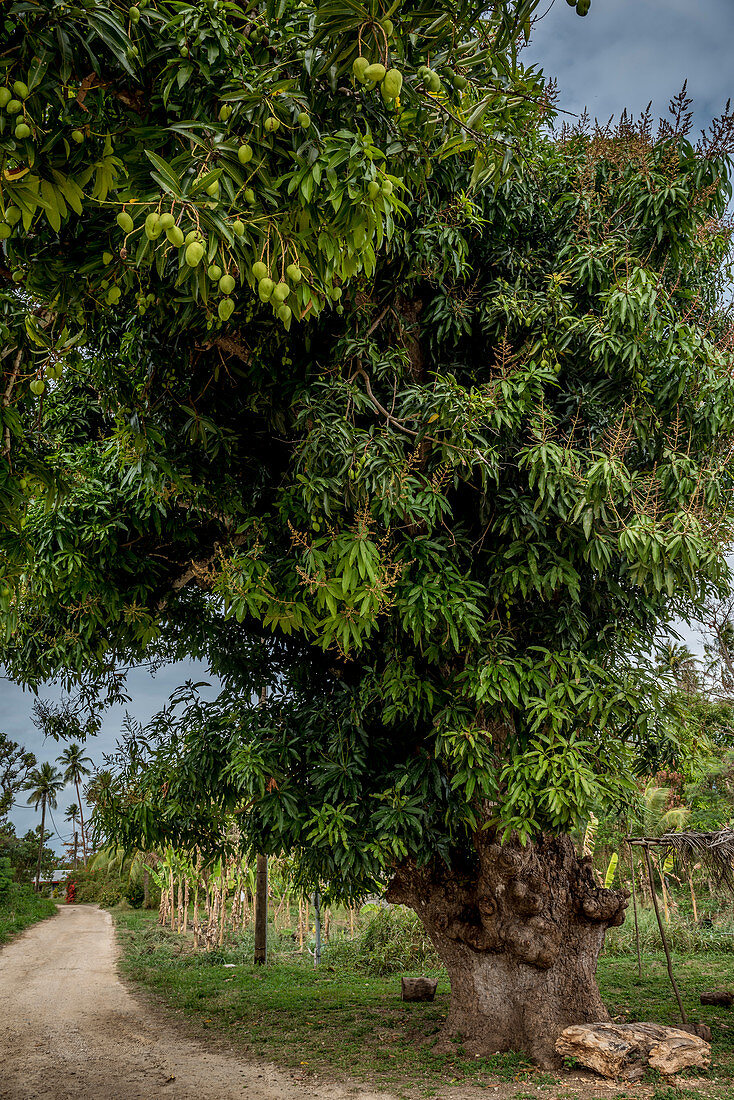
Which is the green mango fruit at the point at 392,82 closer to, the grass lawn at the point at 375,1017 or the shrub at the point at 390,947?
the grass lawn at the point at 375,1017

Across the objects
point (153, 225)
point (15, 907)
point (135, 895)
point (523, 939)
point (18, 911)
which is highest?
point (153, 225)

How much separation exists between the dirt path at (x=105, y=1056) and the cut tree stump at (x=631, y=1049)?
4.76 ft

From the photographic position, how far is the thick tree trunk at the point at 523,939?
5.62 m

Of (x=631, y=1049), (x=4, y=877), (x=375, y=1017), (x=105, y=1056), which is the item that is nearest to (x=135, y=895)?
(x=4, y=877)

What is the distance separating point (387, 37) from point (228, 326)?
2.68 meters

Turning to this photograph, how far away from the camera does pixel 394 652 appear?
16.8ft

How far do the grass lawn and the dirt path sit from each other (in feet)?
1.34

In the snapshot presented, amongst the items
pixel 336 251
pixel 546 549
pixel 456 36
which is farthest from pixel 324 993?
pixel 456 36

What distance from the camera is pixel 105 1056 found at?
6277 millimetres

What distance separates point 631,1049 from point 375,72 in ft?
19.8

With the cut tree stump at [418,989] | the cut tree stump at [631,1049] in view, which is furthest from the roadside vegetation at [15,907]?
the cut tree stump at [631,1049]

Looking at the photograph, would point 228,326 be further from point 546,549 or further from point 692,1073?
point 692,1073

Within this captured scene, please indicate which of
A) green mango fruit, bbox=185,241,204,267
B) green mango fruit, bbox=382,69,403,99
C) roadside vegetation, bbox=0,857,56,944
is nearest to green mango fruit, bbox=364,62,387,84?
green mango fruit, bbox=382,69,403,99

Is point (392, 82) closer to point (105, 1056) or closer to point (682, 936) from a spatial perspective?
point (105, 1056)
